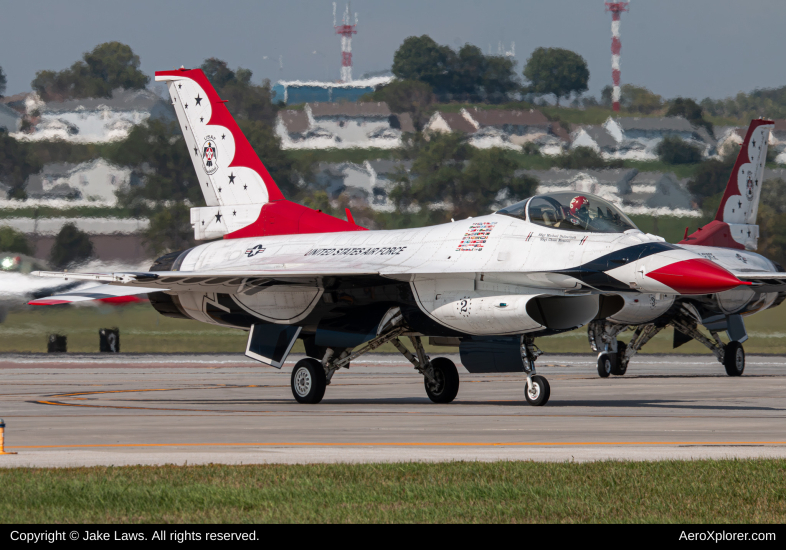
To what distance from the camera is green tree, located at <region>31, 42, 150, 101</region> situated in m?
82.3

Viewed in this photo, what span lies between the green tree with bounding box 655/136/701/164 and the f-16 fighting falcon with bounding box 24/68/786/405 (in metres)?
50.6

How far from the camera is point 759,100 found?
104250 millimetres

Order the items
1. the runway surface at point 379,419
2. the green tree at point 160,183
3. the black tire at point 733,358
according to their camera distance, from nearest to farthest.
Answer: the runway surface at point 379,419 → the black tire at point 733,358 → the green tree at point 160,183

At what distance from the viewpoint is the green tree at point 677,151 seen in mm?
69938

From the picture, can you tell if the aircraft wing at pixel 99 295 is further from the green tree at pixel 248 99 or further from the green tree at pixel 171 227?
the green tree at pixel 248 99

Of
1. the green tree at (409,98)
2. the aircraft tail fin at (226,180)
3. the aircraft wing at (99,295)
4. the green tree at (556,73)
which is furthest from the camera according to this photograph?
the green tree at (556,73)

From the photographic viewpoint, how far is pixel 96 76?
87.2 m

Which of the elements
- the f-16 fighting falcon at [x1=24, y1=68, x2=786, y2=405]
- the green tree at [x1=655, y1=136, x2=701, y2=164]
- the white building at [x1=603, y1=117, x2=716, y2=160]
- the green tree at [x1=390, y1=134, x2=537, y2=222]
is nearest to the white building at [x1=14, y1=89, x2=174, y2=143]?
the green tree at [x1=390, y1=134, x2=537, y2=222]

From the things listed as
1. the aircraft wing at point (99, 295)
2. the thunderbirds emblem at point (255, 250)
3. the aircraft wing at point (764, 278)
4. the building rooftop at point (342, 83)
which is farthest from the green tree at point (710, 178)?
the building rooftop at point (342, 83)

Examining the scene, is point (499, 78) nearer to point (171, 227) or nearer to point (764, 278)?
point (171, 227)

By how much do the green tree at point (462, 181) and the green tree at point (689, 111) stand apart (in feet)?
61.9

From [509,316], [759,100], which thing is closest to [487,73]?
[759,100]
